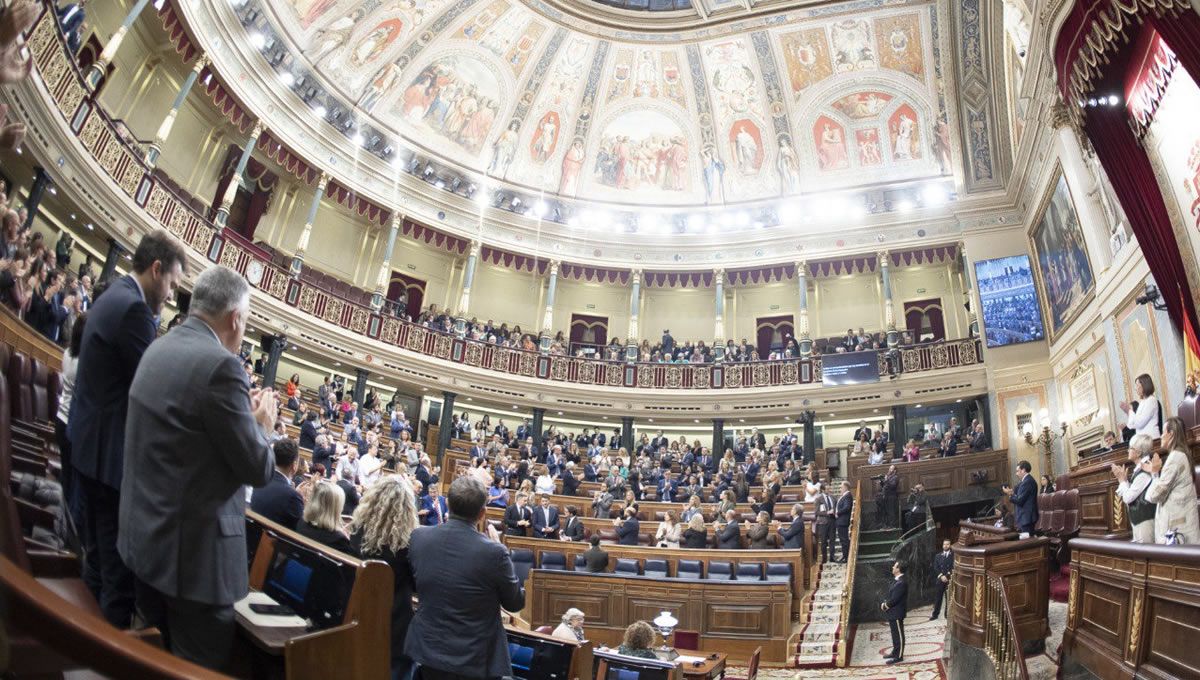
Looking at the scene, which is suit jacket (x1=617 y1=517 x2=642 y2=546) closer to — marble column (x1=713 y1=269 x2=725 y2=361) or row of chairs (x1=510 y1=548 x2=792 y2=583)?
row of chairs (x1=510 y1=548 x2=792 y2=583)

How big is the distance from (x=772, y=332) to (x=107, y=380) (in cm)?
2125

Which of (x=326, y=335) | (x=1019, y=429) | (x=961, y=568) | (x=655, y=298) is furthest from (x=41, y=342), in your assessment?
(x=655, y=298)

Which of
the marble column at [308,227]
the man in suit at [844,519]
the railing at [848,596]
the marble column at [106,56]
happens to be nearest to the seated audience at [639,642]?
the railing at [848,596]

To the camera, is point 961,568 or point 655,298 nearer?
point 961,568

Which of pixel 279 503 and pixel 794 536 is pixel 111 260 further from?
pixel 794 536

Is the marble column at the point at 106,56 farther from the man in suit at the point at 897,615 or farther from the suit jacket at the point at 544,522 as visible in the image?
the man in suit at the point at 897,615

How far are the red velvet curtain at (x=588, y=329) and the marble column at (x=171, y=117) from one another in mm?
12334

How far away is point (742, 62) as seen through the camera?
20.7 m

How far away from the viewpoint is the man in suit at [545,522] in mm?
10609

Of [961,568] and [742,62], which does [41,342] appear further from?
[742,62]

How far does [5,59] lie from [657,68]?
68.6 ft

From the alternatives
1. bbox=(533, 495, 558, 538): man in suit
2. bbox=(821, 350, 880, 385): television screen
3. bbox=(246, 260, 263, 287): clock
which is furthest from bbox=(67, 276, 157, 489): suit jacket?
bbox=(821, 350, 880, 385): television screen

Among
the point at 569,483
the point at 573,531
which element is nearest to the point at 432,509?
the point at 573,531

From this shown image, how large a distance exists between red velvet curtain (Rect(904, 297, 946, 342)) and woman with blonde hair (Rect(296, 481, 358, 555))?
19.7m
